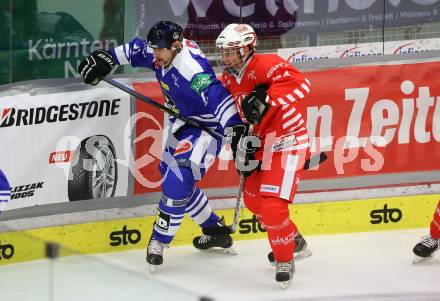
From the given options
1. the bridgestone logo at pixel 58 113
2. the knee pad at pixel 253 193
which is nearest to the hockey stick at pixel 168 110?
the bridgestone logo at pixel 58 113

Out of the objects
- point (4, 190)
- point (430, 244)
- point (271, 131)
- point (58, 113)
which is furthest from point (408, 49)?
point (4, 190)

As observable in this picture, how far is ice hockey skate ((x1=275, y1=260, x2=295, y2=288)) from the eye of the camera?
5.16m

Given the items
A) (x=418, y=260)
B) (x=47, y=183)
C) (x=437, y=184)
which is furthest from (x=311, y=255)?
(x=47, y=183)

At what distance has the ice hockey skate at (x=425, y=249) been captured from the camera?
18.4 ft

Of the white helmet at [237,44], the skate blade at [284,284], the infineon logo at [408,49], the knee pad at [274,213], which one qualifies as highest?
the infineon logo at [408,49]

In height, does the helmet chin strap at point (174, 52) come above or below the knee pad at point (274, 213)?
above

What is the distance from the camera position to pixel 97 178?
5.73 m

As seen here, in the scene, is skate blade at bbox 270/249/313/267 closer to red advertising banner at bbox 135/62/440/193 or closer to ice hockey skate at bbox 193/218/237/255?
ice hockey skate at bbox 193/218/237/255

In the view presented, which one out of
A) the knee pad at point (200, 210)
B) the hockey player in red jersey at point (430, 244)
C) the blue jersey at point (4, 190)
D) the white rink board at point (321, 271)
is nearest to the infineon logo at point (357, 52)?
the white rink board at point (321, 271)

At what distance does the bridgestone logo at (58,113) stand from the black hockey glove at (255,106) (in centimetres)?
97

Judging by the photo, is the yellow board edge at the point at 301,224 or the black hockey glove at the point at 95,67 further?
the yellow board edge at the point at 301,224

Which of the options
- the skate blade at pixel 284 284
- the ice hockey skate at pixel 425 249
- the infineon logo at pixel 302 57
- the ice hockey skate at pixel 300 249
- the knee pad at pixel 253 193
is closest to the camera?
the skate blade at pixel 284 284

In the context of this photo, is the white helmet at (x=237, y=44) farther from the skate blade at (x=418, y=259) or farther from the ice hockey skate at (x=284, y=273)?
the skate blade at (x=418, y=259)

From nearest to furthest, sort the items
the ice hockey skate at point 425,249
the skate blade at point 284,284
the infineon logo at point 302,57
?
the skate blade at point 284,284 < the ice hockey skate at point 425,249 < the infineon logo at point 302,57
